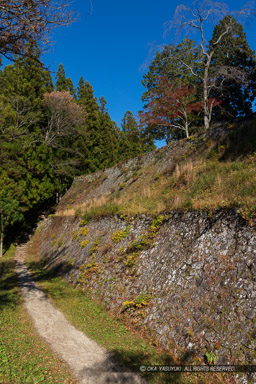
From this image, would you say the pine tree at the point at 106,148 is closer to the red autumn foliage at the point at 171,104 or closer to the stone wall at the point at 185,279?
the red autumn foliage at the point at 171,104

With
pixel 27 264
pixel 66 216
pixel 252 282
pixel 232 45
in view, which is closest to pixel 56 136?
pixel 66 216

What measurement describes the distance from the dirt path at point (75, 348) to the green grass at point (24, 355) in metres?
0.27

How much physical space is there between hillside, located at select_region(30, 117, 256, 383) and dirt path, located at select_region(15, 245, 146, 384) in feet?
5.17

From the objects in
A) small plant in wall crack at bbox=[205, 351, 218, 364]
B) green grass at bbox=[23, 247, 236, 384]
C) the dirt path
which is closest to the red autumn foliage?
green grass at bbox=[23, 247, 236, 384]

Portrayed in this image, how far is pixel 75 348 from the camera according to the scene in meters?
6.68

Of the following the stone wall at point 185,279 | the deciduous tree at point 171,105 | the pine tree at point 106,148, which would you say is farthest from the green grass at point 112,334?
the pine tree at point 106,148

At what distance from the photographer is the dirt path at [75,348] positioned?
5449 mm

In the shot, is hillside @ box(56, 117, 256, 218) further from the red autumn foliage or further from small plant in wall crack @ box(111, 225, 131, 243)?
the red autumn foliage

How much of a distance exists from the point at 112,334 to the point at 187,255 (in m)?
3.87

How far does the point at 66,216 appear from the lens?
2159cm

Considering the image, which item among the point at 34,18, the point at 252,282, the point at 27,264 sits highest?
the point at 34,18

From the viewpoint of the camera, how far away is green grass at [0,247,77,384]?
5090 millimetres

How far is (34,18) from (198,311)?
9260mm

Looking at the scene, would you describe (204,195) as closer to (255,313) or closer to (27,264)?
(255,313)
